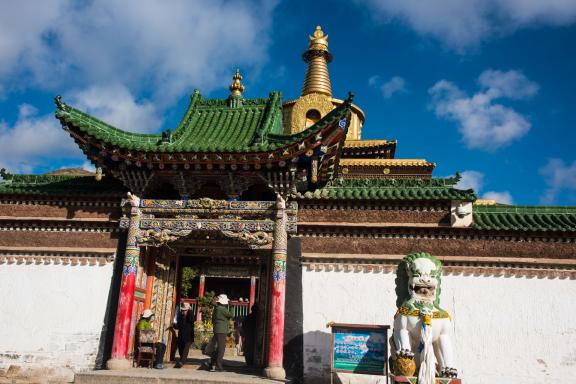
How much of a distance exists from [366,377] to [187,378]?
420 centimetres

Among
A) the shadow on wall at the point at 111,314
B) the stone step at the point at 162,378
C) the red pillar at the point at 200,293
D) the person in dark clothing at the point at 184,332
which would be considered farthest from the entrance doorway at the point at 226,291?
the stone step at the point at 162,378

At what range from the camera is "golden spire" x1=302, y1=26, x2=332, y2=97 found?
3450 cm

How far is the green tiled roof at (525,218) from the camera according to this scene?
12852mm

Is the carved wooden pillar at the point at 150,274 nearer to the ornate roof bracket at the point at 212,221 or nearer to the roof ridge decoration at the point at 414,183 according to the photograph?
the ornate roof bracket at the point at 212,221

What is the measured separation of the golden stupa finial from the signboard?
28.1 meters

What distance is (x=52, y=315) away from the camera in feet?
44.6

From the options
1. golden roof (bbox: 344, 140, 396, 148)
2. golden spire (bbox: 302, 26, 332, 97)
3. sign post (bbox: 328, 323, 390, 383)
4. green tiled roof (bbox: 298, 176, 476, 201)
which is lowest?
sign post (bbox: 328, 323, 390, 383)

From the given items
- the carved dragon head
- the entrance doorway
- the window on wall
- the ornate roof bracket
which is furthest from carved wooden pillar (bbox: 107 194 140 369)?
the window on wall

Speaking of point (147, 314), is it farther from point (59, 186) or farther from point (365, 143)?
point (365, 143)

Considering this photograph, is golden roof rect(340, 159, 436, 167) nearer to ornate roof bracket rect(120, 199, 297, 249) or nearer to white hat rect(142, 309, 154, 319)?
ornate roof bracket rect(120, 199, 297, 249)

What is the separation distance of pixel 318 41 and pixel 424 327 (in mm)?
30154

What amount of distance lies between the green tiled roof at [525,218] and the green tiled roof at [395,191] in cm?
76

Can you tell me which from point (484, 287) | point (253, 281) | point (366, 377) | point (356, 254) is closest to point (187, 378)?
point (366, 377)

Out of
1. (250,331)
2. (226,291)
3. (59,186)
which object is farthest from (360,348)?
(226,291)
